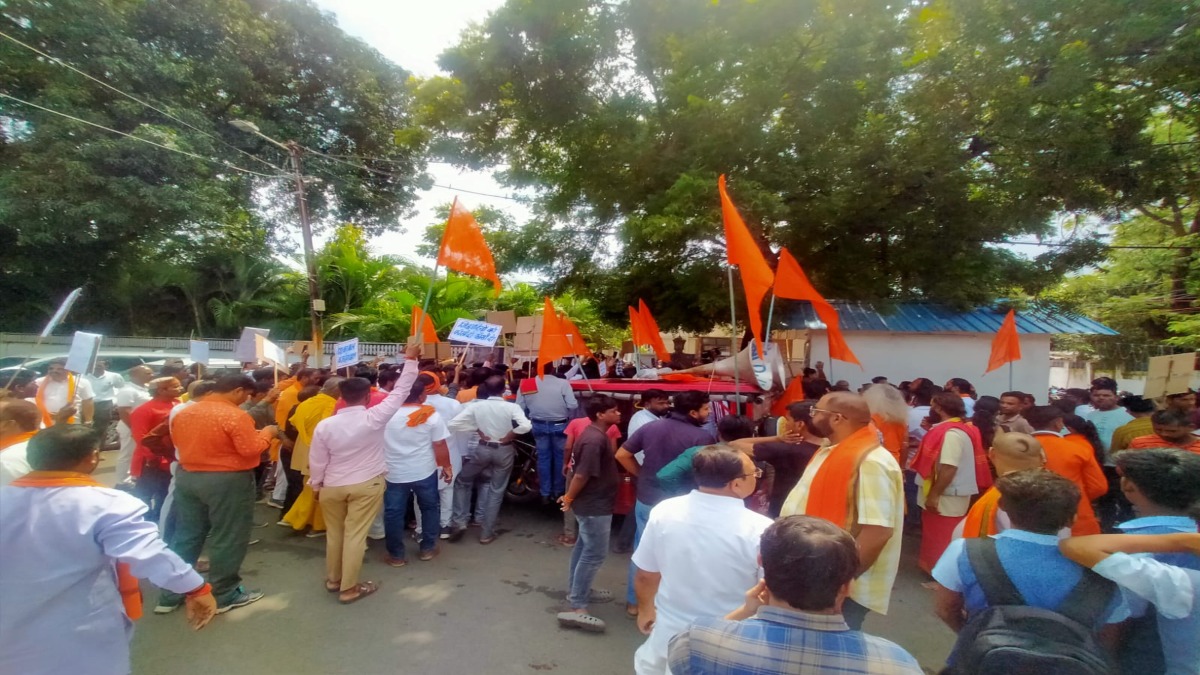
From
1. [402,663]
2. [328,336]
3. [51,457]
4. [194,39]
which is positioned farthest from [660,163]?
[194,39]

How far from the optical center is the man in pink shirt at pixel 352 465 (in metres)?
4.49

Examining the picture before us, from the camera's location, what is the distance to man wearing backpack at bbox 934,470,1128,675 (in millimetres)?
1684

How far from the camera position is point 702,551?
7.75 ft

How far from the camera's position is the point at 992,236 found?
416 inches

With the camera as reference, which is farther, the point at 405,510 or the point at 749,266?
the point at 749,266

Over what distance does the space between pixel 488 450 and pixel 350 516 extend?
167 cm

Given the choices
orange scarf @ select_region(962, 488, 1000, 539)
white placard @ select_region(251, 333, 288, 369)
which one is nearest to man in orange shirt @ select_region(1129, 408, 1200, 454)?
orange scarf @ select_region(962, 488, 1000, 539)

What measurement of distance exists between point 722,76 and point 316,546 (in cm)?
840

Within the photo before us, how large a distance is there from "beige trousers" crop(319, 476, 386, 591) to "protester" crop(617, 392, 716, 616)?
1.88 meters

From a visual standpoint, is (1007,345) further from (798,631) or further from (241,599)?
(241,599)

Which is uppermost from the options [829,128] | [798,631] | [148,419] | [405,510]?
[829,128]

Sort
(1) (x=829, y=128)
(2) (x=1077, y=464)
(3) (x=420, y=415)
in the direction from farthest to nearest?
(1) (x=829, y=128) → (3) (x=420, y=415) → (2) (x=1077, y=464)

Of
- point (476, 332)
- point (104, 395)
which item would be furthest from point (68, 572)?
point (104, 395)

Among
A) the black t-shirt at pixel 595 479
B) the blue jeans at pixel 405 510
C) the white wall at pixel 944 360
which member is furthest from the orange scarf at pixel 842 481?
the white wall at pixel 944 360
